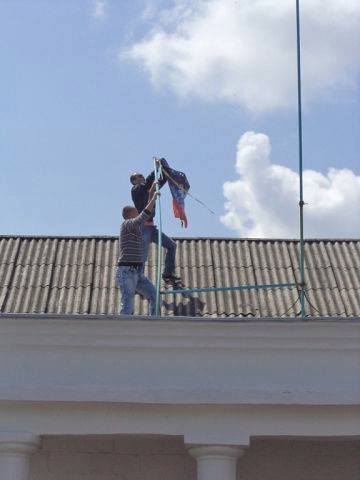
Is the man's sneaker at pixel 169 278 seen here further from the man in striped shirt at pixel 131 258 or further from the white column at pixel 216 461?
the white column at pixel 216 461

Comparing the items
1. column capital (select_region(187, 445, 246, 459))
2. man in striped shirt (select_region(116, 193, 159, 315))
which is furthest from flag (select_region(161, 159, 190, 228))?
column capital (select_region(187, 445, 246, 459))

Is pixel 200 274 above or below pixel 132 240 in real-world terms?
above

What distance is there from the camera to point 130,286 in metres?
9.55

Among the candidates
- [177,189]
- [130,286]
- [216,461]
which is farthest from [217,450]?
[177,189]

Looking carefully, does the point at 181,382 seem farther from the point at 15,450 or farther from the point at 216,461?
the point at 15,450

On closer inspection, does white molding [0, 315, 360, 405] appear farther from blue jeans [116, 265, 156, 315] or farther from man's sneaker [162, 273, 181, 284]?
man's sneaker [162, 273, 181, 284]

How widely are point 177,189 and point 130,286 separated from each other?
1.16m

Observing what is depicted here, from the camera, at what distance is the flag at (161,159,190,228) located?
32.0 feet

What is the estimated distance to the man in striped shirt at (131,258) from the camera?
31.1 feet

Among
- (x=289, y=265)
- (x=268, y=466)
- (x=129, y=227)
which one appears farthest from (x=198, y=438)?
(x=289, y=265)

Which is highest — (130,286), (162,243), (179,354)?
(162,243)

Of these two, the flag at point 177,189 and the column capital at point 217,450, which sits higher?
the flag at point 177,189

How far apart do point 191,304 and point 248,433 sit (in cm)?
474

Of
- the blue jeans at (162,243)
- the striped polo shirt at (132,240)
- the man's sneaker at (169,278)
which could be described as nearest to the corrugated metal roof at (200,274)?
the man's sneaker at (169,278)
